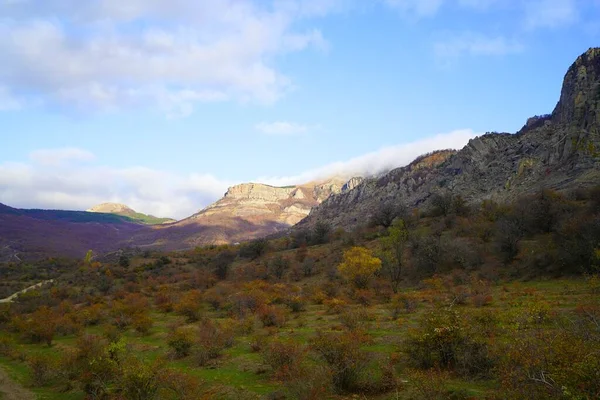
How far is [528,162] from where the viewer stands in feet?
220

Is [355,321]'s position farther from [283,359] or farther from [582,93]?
[582,93]

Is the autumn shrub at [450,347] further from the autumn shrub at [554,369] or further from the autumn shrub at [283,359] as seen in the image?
the autumn shrub at [283,359]

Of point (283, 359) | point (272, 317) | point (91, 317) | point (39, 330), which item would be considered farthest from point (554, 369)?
point (91, 317)

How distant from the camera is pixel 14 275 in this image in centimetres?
7269

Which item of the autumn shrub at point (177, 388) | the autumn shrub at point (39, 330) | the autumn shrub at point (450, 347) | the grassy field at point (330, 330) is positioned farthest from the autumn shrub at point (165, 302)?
the autumn shrub at point (450, 347)

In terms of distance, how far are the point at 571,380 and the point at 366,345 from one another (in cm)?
1095

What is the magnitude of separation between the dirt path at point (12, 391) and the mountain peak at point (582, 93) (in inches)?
2832

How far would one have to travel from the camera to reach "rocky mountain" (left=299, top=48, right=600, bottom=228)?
56.5 metres

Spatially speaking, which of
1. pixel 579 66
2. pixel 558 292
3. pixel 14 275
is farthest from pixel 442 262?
pixel 14 275

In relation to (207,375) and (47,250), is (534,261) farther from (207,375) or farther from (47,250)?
(47,250)

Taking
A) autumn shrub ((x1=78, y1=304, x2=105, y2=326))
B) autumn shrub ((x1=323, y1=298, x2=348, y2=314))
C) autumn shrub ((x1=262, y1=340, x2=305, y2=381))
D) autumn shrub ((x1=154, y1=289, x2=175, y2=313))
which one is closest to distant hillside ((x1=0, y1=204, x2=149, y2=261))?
autumn shrub ((x1=154, y1=289, x2=175, y2=313))

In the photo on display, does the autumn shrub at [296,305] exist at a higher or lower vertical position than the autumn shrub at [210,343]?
lower

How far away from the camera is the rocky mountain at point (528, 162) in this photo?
56469 millimetres

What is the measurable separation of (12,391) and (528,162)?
76098 mm
